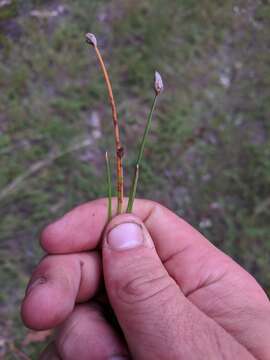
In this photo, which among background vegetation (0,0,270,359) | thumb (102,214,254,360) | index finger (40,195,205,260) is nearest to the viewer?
thumb (102,214,254,360)

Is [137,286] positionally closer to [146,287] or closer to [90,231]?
[146,287]

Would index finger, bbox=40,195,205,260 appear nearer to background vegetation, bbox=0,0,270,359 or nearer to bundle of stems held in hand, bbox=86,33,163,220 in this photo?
bundle of stems held in hand, bbox=86,33,163,220

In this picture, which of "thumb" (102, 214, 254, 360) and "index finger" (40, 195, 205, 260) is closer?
"thumb" (102, 214, 254, 360)

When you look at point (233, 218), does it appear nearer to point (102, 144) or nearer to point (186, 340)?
point (102, 144)

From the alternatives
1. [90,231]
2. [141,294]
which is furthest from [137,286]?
[90,231]

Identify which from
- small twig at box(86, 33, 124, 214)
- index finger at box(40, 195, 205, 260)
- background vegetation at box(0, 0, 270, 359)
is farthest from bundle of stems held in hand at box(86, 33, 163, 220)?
background vegetation at box(0, 0, 270, 359)

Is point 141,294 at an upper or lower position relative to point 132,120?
upper
